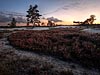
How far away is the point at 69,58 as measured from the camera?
14.5 m

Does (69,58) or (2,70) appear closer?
(2,70)

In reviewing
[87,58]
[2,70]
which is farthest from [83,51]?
[2,70]

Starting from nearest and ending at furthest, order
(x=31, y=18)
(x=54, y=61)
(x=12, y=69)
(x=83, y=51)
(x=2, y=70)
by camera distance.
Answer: (x=2, y=70)
(x=12, y=69)
(x=54, y=61)
(x=83, y=51)
(x=31, y=18)

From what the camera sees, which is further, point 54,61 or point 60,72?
point 54,61

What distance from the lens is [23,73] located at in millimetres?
10852

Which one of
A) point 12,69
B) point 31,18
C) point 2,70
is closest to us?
point 2,70

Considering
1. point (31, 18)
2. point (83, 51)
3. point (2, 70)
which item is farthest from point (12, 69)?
point (31, 18)

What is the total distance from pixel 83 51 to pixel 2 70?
8798 millimetres

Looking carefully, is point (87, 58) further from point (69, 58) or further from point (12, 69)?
point (12, 69)

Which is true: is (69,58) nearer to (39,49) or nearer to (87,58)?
(87,58)

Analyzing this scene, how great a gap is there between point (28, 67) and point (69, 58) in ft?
13.4

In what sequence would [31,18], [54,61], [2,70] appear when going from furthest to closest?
[31,18] < [54,61] < [2,70]

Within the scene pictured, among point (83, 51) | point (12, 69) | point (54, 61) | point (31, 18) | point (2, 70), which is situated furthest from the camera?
point (31, 18)

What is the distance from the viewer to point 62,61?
14.1 m
